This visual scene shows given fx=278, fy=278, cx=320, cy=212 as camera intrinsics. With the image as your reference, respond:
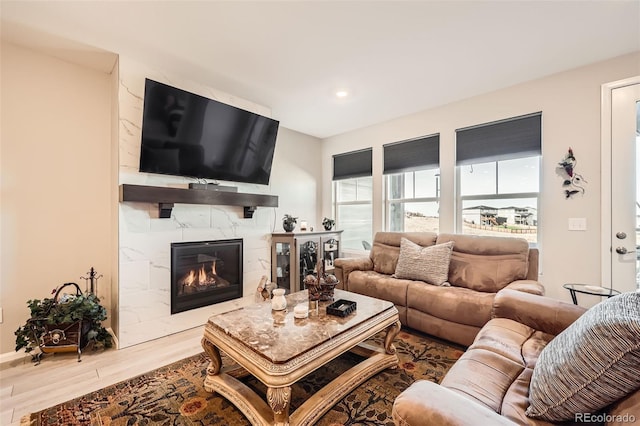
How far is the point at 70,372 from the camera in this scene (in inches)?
82.0

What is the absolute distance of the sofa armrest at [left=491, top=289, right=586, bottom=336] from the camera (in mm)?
1578

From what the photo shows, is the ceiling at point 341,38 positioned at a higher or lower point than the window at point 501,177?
higher

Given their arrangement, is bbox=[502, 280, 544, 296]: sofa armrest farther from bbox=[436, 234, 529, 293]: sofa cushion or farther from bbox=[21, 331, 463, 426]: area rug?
bbox=[21, 331, 463, 426]: area rug

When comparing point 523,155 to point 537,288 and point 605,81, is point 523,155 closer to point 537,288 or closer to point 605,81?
point 605,81

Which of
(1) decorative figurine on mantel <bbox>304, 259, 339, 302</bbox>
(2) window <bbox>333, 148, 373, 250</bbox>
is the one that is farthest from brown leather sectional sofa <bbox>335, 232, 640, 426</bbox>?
(2) window <bbox>333, 148, 373, 250</bbox>

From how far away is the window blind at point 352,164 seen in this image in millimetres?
4484

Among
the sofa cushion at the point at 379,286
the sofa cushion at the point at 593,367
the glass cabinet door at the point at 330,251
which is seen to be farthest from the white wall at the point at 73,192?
the sofa cushion at the point at 593,367

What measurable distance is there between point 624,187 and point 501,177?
3.24 feet

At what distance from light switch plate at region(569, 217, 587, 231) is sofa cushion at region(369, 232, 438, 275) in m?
1.23

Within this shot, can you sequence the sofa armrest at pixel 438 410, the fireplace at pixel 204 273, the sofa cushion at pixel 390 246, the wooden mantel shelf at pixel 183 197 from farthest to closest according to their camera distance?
the sofa cushion at pixel 390 246 → the fireplace at pixel 204 273 → the wooden mantel shelf at pixel 183 197 → the sofa armrest at pixel 438 410

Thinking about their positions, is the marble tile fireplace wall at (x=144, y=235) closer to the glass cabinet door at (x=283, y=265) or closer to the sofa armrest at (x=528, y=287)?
the glass cabinet door at (x=283, y=265)

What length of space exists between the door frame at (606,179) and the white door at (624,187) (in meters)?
0.01

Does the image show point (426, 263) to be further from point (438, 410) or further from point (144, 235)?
point (144, 235)

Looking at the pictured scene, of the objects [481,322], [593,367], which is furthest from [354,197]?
[593,367]
